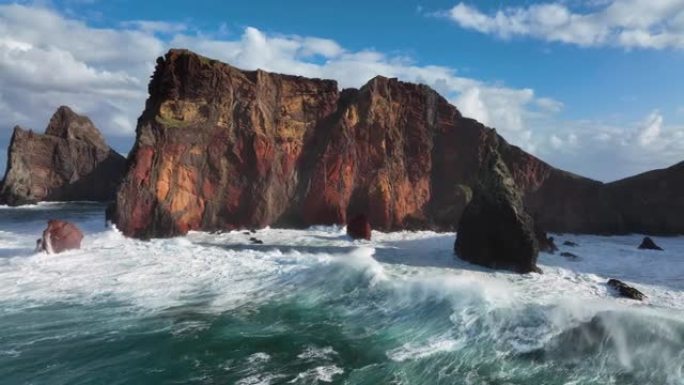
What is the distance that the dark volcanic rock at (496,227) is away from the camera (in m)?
21.8

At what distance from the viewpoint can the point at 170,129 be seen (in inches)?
1261

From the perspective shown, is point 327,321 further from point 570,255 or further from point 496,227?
point 570,255

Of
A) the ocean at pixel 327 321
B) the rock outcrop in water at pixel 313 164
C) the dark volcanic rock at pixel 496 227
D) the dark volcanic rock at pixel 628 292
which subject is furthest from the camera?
the rock outcrop in water at pixel 313 164

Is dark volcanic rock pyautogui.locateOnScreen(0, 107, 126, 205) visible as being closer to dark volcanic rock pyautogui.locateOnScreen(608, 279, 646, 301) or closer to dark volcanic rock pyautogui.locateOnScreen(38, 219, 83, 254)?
dark volcanic rock pyautogui.locateOnScreen(38, 219, 83, 254)

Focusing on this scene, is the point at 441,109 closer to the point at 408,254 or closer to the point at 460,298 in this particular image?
the point at 408,254

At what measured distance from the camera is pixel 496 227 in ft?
76.1

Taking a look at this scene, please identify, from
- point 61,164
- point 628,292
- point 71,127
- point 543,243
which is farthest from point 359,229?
point 71,127

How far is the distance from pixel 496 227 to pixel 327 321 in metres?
11.1

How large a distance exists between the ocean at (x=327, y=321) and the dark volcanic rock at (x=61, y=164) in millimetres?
47403

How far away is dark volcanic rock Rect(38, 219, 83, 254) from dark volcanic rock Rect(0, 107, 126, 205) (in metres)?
39.5

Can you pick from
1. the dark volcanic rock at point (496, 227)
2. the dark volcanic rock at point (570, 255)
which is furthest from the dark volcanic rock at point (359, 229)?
the dark volcanic rock at point (570, 255)

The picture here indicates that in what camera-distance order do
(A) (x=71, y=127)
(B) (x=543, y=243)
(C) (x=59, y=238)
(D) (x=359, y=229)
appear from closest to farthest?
1. (C) (x=59, y=238)
2. (B) (x=543, y=243)
3. (D) (x=359, y=229)
4. (A) (x=71, y=127)

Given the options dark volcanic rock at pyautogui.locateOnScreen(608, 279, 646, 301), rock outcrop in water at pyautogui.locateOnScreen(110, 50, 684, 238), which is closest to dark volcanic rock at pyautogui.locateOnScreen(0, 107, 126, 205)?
rock outcrop in water at pyautogui.locateOnScreen(110, 50, 684, 238)

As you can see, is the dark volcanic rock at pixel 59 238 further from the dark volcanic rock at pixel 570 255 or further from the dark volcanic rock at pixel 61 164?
the dark volcanic rock at pixel 61 164
